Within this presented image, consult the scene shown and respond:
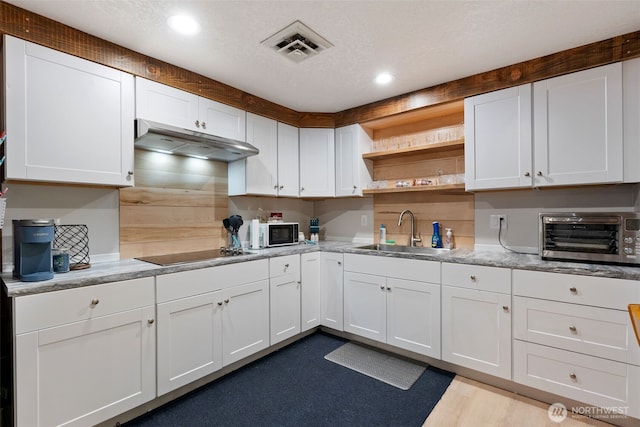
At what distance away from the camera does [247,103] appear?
2.80 meters

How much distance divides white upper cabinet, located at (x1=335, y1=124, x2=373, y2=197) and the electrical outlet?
1.20 meters

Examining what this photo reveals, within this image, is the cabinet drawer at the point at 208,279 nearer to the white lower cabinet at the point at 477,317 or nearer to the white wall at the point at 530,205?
the white lower cabinet at the point at 477,317

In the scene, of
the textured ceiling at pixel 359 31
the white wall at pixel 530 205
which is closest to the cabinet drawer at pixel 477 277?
the white wall at pixel 530 205

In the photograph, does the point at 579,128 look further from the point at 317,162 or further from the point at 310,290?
the point at 310,290

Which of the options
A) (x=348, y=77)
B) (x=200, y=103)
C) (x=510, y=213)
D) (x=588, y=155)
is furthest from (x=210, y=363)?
(x=588, y=155)

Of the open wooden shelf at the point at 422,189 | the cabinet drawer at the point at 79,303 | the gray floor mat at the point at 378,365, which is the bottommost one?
the gray floor mat at the point at 378,365

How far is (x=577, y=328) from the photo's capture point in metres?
1.82

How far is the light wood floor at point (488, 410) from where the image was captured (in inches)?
69.3

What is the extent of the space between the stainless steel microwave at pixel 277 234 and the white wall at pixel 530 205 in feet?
5.60

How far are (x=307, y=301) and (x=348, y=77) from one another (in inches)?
78.0

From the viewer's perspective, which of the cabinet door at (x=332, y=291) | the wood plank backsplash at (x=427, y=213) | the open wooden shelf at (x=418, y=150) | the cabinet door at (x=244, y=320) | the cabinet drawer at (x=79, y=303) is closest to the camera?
the cabinet drawer at (x=79, y=303)

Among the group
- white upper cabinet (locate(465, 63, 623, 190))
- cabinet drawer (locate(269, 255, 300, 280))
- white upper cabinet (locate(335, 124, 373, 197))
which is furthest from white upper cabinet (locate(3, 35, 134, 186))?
white upper cabinet (locate(465, 63, 623, 190))

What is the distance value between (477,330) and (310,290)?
4.64 feet

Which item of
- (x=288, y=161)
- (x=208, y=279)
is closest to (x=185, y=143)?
(x=208, y=279)
